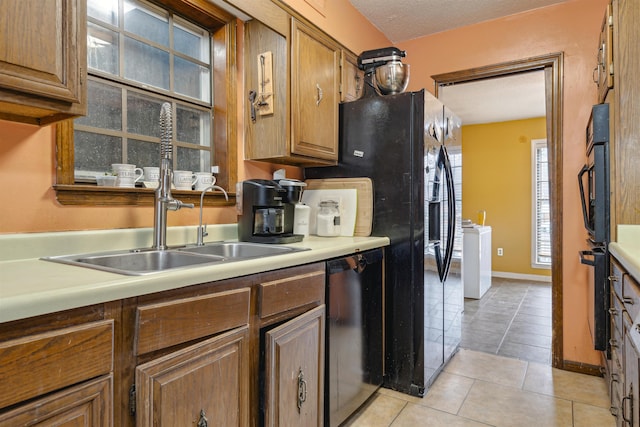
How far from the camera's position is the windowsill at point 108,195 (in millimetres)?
1375

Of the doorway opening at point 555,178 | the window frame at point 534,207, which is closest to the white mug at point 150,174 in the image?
the doorway opening at point 555,178

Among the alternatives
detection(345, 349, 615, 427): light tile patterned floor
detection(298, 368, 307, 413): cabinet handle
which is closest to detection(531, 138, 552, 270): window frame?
detection(345, 349, 615, 427): light tile patterned floor

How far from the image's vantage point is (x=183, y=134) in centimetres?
196

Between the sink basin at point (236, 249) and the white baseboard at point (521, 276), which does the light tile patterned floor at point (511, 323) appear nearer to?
the white baseboard at point (521, 276)

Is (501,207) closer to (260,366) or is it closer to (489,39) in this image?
(489,39)

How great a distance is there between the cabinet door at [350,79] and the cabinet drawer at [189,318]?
67.4 inches

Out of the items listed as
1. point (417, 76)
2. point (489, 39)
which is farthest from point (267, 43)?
point (489, 39)

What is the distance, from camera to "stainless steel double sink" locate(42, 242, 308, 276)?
1.28 meters

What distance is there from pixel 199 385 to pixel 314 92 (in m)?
1.67

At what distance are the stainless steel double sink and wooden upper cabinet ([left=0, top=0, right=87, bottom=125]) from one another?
1.58ft

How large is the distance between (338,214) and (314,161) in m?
0.36

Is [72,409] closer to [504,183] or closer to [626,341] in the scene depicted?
[626,341]

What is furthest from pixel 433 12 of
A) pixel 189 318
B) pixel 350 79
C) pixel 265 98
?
pixel 189 318

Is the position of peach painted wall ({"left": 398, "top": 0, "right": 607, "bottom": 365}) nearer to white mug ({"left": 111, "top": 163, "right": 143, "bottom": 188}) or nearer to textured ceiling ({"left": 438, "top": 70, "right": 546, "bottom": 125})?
textured ceiling ({"left": 438, "top": 70, "right": 546, "bottom": 125})
